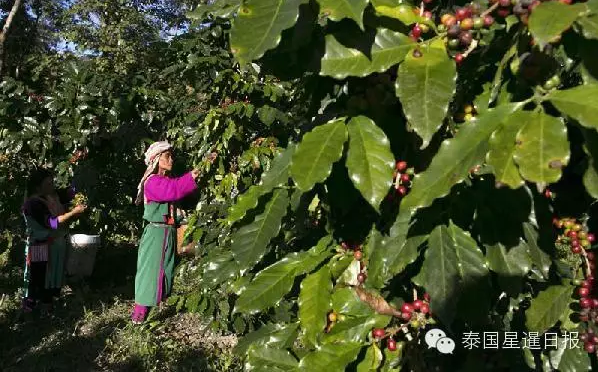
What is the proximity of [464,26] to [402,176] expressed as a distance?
0.99 feet

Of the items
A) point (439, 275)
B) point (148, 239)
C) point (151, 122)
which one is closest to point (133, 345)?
point (148, 239)

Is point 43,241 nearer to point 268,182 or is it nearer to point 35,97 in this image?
point 35,97

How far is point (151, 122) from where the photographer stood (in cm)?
536

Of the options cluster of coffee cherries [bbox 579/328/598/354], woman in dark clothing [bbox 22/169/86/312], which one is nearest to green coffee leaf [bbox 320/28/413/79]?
cluster of coffee cherries [bbox 579/328/598/354]

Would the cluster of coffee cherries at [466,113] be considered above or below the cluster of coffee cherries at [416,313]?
above

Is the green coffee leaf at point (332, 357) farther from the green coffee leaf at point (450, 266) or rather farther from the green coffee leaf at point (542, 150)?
the green coffee leaf at point (542, 150)

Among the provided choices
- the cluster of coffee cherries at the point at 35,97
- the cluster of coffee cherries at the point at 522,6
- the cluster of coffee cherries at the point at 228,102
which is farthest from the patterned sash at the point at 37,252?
the cluster of coffee cherries at the point at 522,6

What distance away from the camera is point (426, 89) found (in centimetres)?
82

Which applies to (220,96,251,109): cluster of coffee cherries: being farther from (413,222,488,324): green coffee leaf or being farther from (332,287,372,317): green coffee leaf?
(413,222,488,324): green coffee leaf

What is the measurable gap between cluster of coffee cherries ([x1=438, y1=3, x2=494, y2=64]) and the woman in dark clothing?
4.26 metres

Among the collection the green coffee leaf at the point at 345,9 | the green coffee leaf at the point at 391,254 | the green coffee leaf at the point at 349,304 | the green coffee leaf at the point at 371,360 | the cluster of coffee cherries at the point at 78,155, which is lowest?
the cluster of coffee cherries at the point at 78,155

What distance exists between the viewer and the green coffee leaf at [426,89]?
2.64 ft

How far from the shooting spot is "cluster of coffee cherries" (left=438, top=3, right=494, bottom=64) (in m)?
0.88

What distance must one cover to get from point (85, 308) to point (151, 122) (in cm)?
188
